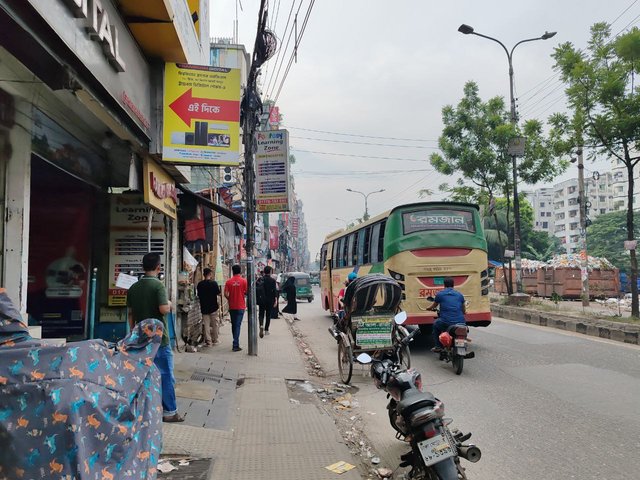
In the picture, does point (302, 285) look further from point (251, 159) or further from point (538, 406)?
point (538, 406)

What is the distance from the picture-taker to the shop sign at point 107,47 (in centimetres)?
386

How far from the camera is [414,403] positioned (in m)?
3.52

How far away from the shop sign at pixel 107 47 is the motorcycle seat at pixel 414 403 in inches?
144

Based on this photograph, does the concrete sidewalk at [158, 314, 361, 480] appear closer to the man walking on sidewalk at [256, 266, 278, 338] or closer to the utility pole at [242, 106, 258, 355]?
the utility pole at [242, 106, 258, 355]

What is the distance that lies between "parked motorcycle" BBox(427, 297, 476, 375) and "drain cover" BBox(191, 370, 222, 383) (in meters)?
3.55

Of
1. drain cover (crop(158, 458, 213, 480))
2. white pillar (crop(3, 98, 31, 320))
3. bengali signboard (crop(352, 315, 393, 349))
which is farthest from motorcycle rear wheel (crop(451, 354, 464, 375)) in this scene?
white pillar (crop(3, 98, 31, 320))


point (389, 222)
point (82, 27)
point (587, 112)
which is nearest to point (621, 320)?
point (587, 112)

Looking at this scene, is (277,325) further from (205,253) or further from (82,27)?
(82,27)

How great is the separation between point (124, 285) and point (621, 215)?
6020 centimetres

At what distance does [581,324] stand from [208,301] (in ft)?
31.2

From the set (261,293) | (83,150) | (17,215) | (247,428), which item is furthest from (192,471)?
(261,293)

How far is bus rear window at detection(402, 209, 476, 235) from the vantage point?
10398mm

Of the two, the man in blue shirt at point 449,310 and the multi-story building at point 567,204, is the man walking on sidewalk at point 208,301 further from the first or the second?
the multi-story building at point 567,204

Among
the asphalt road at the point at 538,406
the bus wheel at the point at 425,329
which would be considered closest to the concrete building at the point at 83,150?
the asphalt road at the point at 538,406
